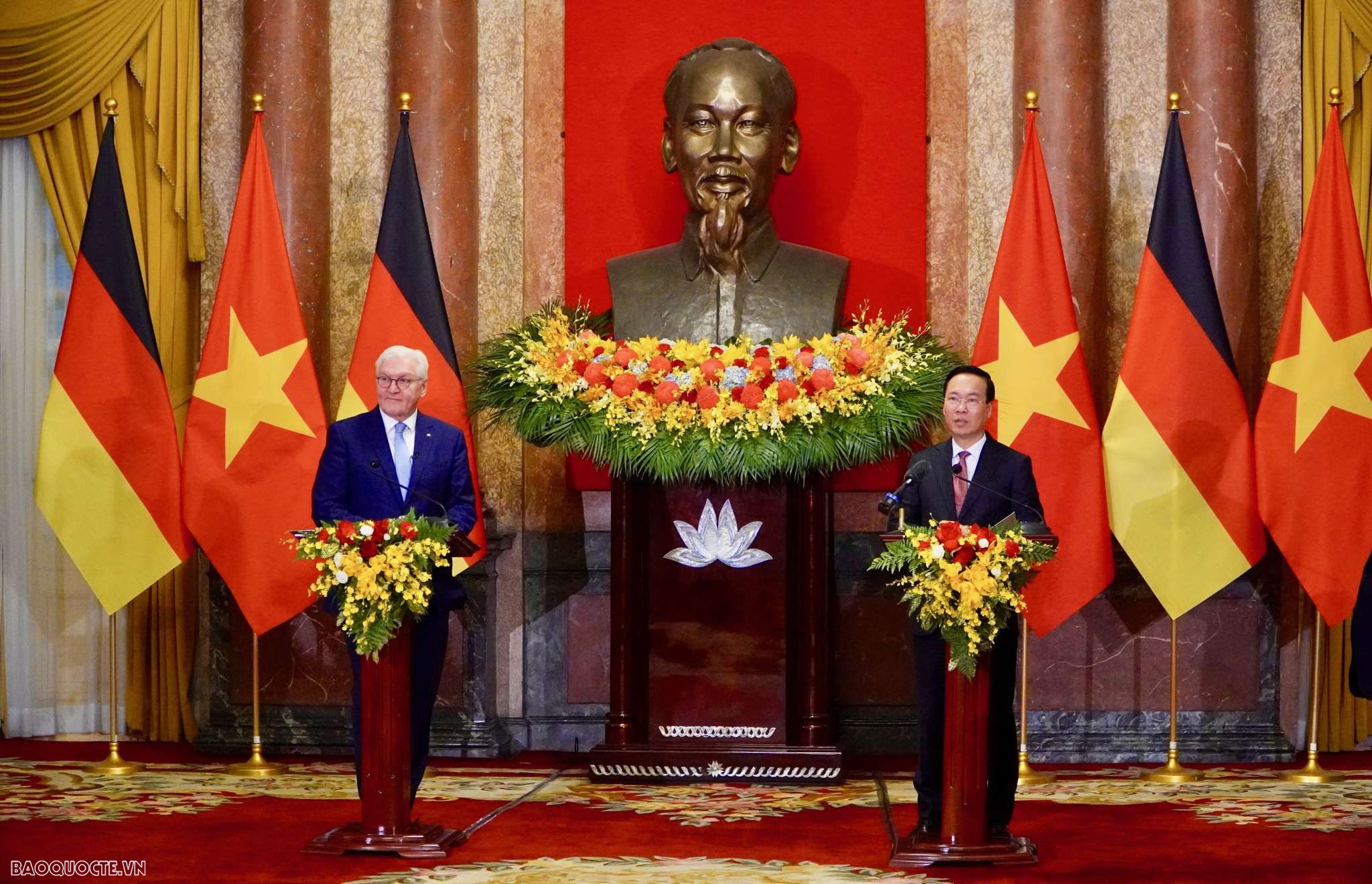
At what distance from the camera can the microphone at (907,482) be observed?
4.58 meters

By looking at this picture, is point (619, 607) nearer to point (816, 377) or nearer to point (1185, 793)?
A: point (816, 377)

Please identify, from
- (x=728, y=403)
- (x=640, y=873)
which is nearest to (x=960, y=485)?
(x=728, y=403)

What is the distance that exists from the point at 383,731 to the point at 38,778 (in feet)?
7.76

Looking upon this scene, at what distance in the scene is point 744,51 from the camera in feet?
22.8

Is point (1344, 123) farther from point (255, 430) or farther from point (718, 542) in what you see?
point (255, 430)

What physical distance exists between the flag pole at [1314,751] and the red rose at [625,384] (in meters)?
2.95

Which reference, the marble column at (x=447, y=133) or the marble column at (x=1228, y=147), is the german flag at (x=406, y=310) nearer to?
the marble column at (x=447, y=133)

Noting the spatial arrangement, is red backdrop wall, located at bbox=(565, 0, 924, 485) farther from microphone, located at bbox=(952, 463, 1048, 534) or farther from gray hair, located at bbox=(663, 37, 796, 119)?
microphone, located at bbox=(952, 463, 1048, 534)

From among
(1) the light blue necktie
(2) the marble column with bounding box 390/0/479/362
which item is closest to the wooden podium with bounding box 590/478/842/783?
(1) the light blue necktie

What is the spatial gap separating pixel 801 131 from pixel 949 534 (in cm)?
353

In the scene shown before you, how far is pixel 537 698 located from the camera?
7750 millimetres

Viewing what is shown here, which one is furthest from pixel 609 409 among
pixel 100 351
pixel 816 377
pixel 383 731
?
pixel 100 351

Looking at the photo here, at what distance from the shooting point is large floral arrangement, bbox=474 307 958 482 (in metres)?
6.31

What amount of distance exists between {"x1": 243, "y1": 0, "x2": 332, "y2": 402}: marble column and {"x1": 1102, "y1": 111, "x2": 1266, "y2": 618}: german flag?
12.2 feet
